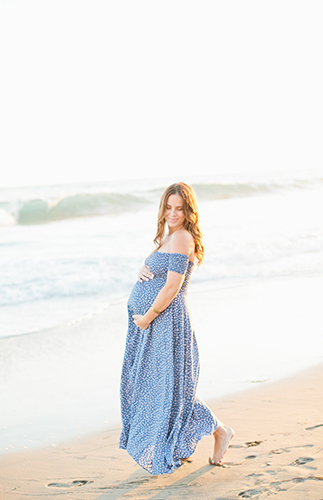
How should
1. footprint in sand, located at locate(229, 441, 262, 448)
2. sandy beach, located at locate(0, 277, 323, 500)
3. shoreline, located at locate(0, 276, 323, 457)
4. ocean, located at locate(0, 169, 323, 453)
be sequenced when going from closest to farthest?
1. sandy beach, located at locate(0, 277, 323, 500)
2. footprint in sand, located at locate(229, 441, 262, 448)
3. shoreline, located at locate(0, 276, 323, 457)
4. ocean, located at locate(0, 169, 323, 453)

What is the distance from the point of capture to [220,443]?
9.67 feet

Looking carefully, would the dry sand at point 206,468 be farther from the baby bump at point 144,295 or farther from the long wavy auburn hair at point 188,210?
the long wavy auburn hair at point 188,210

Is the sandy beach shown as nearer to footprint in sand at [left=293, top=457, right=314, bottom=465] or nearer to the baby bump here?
footprint in sand at [left=293, top=457, right=314, bottom=465]

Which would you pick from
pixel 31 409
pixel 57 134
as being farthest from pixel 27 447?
pixel 57 134

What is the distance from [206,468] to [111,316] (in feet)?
13.1

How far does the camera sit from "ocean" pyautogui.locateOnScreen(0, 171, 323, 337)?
7798 mm

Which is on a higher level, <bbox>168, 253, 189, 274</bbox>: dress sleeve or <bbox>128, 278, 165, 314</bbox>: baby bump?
<bbox>168, 253, 189, 274</bbox>: dress sleeve

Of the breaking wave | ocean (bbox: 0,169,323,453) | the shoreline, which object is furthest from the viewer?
the breaking wave

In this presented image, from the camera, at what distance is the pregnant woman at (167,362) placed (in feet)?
9.12

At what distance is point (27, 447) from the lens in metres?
3.28

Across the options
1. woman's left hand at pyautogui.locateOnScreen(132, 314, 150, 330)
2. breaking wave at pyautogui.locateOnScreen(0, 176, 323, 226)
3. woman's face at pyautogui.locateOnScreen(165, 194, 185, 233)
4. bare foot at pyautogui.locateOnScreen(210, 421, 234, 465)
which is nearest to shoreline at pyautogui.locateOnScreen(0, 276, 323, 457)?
bare foot at pyautogui.locateOnScreen(210, 421, 234, 465)

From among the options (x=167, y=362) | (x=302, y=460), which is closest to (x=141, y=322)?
(x=167, y=362)

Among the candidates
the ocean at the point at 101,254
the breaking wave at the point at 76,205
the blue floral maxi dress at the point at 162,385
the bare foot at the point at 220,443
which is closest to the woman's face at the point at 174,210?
the blue floral maxi dress at the point at 162,385

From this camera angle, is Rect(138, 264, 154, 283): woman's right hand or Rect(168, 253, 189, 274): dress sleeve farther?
Rect(138, 264, 154, 283): woman's right hand
